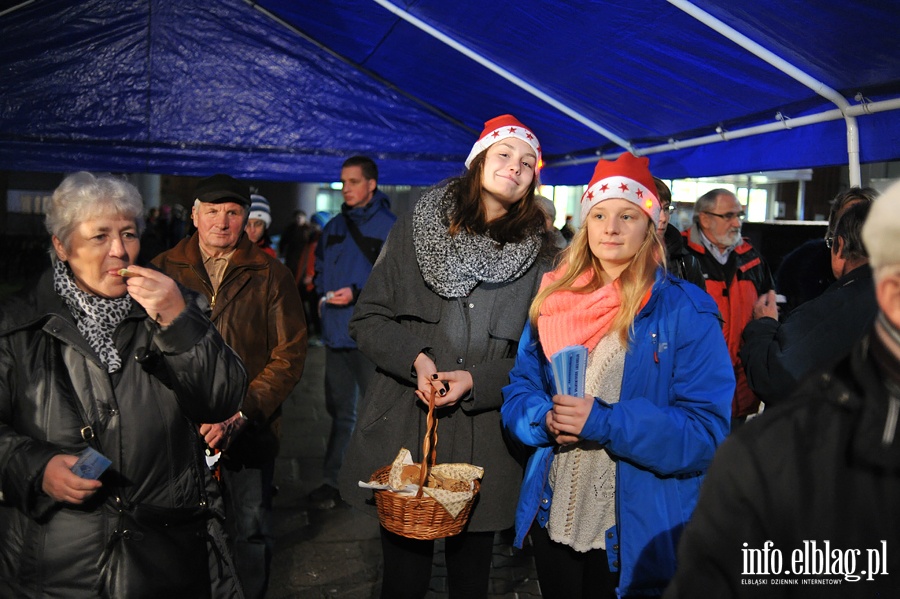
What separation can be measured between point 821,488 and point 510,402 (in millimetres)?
1489

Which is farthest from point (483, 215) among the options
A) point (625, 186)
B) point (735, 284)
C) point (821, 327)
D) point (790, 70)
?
point (735, 284)

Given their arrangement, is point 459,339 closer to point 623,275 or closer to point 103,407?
point 623,275

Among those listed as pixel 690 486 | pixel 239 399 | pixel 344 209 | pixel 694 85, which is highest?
pixel 694 85

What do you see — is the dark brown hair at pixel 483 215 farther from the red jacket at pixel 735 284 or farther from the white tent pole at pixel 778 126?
the red jacket at pixel 735 284

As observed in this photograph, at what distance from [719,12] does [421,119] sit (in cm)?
427

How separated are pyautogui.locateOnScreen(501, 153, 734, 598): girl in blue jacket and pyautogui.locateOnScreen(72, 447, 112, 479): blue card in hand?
1.26 m

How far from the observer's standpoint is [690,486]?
259 centimetres

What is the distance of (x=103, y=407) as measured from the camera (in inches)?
94.3

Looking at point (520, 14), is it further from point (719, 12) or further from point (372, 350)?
point (372, 350)

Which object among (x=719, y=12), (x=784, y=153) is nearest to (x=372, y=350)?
(x=719, y=12)

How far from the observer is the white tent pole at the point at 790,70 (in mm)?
3973

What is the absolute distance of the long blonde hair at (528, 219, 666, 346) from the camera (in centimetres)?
267

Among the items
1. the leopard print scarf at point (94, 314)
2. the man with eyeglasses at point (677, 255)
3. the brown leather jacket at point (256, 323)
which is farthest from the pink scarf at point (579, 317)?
the man with eyeglasses at point (677, 255)

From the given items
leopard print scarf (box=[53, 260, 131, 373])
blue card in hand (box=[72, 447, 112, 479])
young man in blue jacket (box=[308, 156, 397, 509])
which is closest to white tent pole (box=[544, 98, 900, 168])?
young man in blue jacket (box=[308, 156, 397, 509])
